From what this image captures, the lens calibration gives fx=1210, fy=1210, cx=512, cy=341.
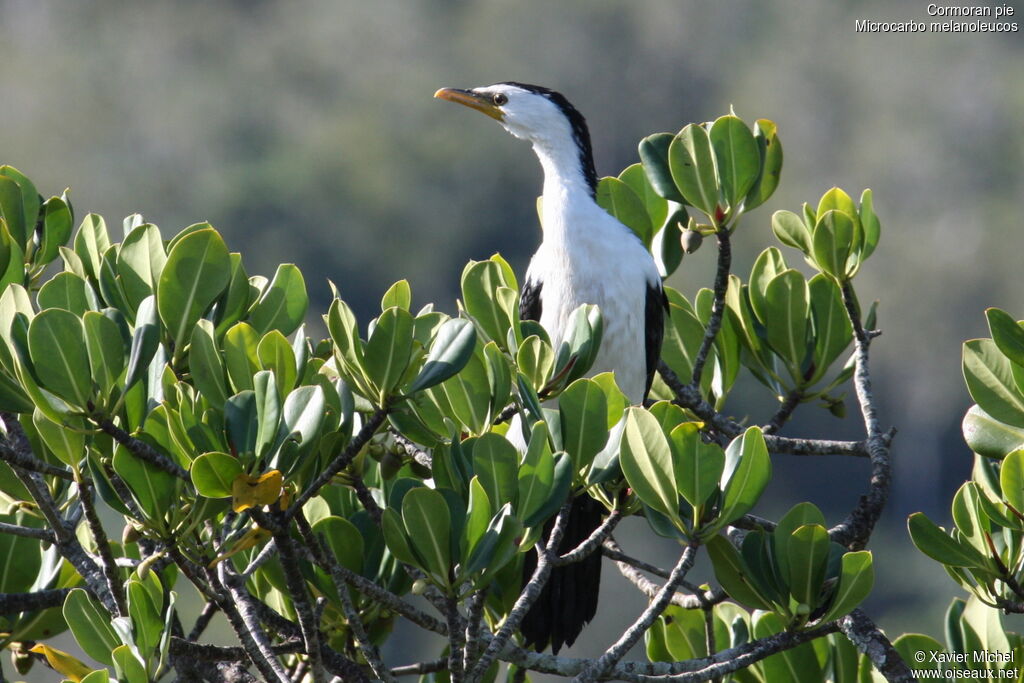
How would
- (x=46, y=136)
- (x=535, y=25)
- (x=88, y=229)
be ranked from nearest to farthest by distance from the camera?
1. (x=88, y=229)
2. (x=46, y=136)
3. (x=535, y=25)

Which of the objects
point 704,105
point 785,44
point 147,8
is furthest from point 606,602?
point 147,8

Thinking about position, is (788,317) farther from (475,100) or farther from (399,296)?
(475,100)

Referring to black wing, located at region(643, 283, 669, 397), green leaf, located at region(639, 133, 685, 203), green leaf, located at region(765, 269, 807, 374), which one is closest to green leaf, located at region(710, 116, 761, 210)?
green leaf, located at region(639, 133, 685, 203)

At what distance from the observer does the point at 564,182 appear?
13.3 feet

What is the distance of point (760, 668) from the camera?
106 inches

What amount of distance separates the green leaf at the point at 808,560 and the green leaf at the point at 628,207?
158 cm

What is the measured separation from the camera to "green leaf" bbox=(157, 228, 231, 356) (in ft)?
6.89

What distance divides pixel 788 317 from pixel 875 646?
0.91 metres

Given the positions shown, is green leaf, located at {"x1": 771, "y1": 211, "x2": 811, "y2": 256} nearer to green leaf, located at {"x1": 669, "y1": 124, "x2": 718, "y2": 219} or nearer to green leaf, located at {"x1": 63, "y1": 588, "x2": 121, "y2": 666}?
green leaf, located at {"x1": 669, "y1": 124, "x2": 718, "y2": 219}

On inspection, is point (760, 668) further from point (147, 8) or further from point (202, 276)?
point (147, 8)

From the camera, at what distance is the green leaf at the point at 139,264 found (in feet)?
7.42

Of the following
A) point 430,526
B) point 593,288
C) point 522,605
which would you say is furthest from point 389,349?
point 593,288

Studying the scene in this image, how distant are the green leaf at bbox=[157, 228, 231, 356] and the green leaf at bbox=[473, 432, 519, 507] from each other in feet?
1.82

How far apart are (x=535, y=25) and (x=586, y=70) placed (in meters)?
6.56
